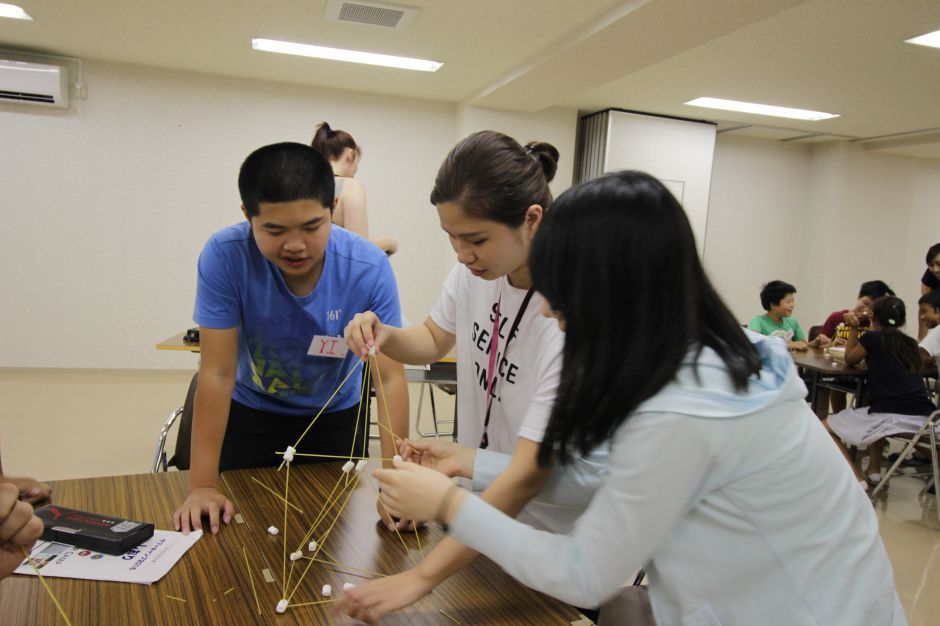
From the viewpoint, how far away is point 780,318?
5645 mm

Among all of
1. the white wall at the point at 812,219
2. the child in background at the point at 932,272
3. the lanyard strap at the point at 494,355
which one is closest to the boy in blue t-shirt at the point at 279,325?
the lanyard strap at the point at 494,355

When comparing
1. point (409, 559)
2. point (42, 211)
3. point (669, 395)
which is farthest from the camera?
point (42, 211)

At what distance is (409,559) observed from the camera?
4.09 feet

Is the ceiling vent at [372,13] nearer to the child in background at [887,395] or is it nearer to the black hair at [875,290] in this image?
the child in background at [887,395]

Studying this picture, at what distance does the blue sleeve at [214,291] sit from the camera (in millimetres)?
1577

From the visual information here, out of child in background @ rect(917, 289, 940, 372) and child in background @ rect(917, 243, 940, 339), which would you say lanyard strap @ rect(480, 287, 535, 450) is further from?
child in background @ rect(917, 243, 940, 339)

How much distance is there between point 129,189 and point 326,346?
17.6 ft

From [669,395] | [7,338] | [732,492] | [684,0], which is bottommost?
[7,338]

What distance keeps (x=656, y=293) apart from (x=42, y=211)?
6.61m

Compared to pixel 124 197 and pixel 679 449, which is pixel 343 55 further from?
→ pixel 679 449

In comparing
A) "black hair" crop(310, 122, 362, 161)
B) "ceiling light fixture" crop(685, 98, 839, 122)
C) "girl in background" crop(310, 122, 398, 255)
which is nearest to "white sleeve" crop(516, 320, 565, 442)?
"girl in background" crop(310, 122, 398, 255)


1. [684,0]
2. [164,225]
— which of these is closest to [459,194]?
[684,0]

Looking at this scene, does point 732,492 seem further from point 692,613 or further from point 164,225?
point 164,225

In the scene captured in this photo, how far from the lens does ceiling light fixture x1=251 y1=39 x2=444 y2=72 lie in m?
5.05
